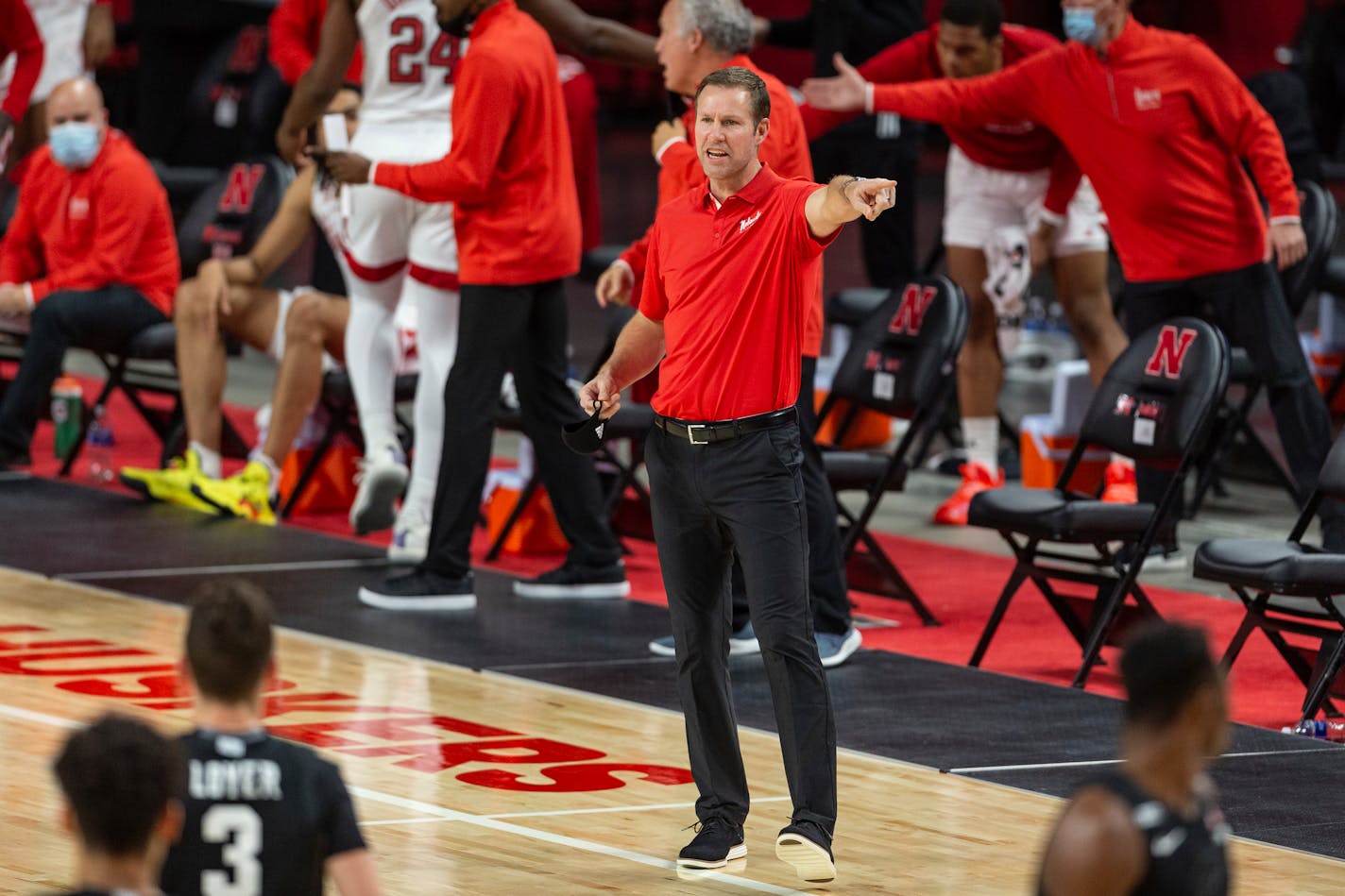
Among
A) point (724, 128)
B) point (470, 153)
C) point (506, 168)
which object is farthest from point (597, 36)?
point (724, 128)

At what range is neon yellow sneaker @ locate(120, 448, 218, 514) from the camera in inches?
353

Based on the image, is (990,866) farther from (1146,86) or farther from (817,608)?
(1146,86)

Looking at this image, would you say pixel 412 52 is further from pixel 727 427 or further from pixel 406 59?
pixel 727 427

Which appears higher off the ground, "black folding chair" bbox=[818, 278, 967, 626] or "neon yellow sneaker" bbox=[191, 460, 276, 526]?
"black folding chair" bbox=[818, 278, 967, 626]

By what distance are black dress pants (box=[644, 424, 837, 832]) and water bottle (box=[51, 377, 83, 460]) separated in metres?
5.55

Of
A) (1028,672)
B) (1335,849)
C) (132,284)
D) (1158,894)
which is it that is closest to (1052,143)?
(1028,672)

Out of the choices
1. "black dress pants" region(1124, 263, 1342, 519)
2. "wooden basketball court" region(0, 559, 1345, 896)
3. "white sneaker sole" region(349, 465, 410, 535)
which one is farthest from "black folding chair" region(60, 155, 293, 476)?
"black dress pants" region(1124, 263, 1342, 519)

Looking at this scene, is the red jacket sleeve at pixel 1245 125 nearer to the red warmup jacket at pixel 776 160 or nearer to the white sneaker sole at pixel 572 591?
the red warmup jacket at pixel 776 160

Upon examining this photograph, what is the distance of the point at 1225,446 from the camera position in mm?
9703

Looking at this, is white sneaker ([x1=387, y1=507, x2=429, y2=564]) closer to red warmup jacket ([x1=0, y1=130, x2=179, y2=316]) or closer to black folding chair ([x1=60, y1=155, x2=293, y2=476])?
black folding chair ([x1=60, y1=155, x2=293, y2=476])

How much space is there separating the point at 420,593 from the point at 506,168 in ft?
4.37

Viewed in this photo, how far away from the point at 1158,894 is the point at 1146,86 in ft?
17.7

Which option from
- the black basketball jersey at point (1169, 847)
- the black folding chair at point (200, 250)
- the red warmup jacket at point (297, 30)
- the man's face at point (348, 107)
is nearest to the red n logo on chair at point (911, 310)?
the man's face at point (348, 107)

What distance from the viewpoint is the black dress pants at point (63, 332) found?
31.1ft
